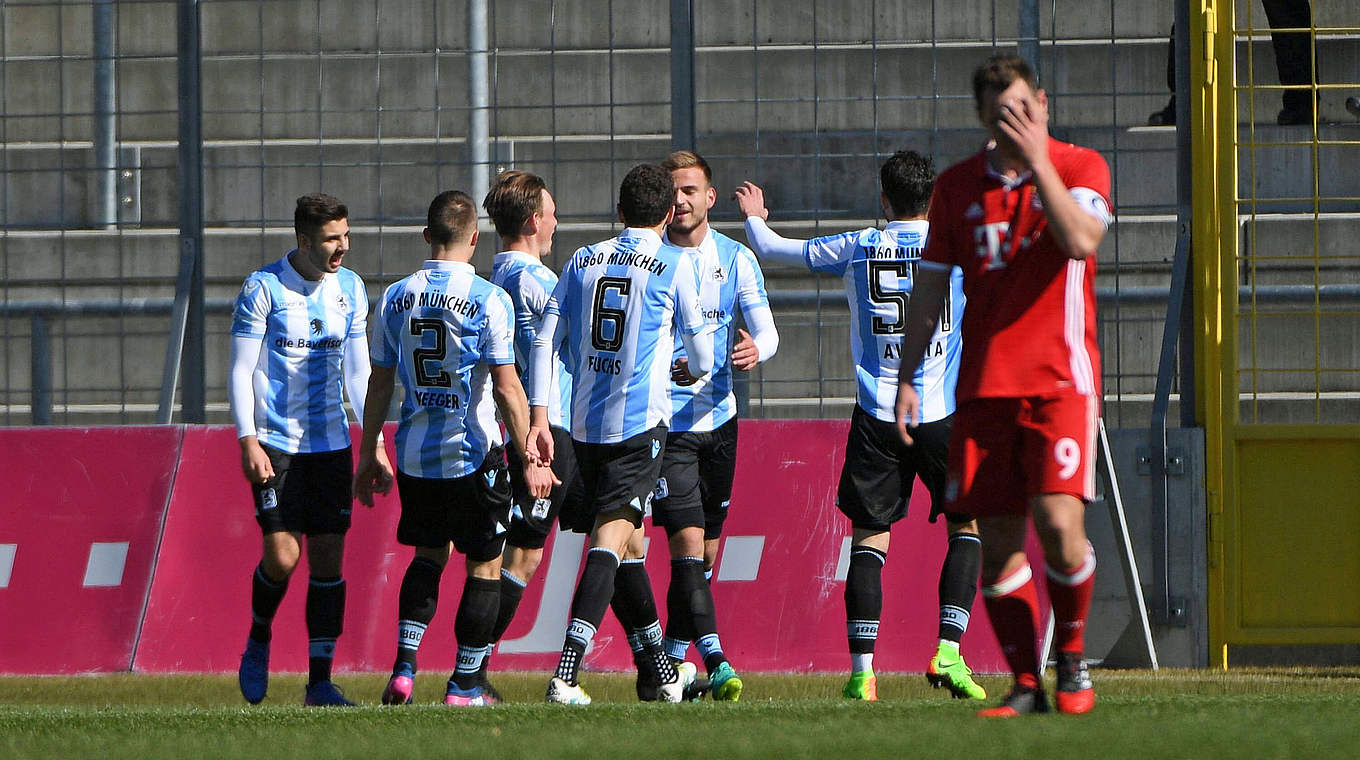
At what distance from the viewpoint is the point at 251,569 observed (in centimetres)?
705

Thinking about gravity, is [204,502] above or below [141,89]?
below

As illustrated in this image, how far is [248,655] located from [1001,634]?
9.67 ft

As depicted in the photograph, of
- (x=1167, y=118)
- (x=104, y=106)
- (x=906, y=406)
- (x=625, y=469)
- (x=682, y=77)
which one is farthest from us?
(x=104, y=106)

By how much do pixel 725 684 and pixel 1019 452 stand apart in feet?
5.98

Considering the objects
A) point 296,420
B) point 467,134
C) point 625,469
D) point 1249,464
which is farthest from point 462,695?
point 467,134

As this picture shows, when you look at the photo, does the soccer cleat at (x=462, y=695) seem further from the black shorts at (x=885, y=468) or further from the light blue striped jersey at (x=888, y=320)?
the light blue striped jersey at (x=888, y=320)

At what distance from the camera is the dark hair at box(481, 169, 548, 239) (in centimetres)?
584

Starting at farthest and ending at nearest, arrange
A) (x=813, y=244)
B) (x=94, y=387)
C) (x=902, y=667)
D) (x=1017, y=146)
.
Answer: (x=94, y=387) → (x=902, y=667) → (x=813, y=244) → (x=1017, y=146)

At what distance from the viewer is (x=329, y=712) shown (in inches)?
171

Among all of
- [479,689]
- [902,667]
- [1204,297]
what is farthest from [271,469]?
[1204,297]

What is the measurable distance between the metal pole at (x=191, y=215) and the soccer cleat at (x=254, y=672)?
2.07 metres

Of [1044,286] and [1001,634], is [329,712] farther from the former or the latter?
[1044,286]

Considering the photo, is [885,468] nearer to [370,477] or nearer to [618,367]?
[618,367]

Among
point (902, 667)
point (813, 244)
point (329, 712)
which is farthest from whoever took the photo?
point (902, 667)
